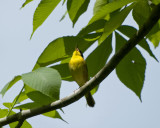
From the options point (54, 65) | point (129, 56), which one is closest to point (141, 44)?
point (129, 56)

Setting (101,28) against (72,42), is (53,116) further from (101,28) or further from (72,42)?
(101,28)

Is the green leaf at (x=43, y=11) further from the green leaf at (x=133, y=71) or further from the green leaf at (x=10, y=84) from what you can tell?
the green leaf at (x=133, y=71)

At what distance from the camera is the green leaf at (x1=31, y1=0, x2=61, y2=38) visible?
1224 mm

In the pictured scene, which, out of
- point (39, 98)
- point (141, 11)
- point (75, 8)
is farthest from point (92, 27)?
point (39, 98)

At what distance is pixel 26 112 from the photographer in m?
1.11

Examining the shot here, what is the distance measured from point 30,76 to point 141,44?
1.92 ft

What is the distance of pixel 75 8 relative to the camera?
1276mm

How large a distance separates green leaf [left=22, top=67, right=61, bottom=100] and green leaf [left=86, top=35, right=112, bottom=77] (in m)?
0.45

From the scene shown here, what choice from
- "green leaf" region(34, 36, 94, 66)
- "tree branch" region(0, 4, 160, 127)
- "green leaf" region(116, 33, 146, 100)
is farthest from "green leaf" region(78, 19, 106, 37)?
"tree branch" region(0, 4, 160, 127)

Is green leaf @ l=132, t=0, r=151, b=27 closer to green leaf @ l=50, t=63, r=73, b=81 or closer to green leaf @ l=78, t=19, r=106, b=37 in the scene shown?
green leaf @ l=78, t=19, r=106, b=37

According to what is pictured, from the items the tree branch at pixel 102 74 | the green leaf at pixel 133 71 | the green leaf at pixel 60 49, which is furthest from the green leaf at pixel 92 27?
the tree branch at pixel 102 74

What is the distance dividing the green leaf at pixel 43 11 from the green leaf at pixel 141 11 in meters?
0.34

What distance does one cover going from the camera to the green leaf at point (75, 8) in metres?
1.27

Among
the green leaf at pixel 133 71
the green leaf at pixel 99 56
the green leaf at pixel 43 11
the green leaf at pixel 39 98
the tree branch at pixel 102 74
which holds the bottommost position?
the green leaf at pixel 133 71
